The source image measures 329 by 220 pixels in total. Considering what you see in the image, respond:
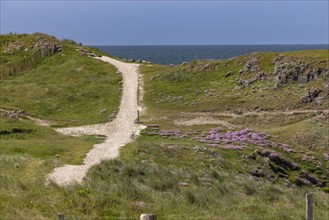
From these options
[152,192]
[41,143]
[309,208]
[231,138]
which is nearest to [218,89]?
[231,138]

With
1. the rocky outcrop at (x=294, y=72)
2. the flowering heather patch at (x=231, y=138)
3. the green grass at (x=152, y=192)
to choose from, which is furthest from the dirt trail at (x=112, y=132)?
the rocky outcrop at (x=294, y=72)

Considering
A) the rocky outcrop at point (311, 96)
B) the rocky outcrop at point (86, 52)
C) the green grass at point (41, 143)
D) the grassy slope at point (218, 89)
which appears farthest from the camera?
the rocky outcrop at point (86, 52)

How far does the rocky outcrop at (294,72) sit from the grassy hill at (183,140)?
14cm

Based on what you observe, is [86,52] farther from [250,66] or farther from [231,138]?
[231,138]

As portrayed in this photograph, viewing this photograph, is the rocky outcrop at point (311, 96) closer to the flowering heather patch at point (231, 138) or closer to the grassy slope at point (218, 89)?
the grassy slope at point (218, 89)

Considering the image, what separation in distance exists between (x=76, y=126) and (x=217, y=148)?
17.7 m

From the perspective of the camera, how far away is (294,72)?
60719 mm

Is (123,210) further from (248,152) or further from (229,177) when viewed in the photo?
(248,152)

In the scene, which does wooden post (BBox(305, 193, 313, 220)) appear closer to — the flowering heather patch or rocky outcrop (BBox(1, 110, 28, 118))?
the flowering heather patch

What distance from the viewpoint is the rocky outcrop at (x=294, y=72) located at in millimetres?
59031

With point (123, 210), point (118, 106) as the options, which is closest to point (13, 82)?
point (118, 106)

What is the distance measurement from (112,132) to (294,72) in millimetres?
25019

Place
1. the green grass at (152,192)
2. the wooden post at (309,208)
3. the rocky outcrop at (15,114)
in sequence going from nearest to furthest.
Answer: the wooden post at (309,208), the green grass at (152,192), the rocky outcrop at (15,114)

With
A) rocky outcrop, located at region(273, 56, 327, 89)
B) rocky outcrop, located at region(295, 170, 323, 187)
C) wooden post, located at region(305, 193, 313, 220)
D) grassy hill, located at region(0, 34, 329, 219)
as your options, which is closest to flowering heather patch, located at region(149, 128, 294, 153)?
grassy hill, located at region(0, 34, 329, 219)
